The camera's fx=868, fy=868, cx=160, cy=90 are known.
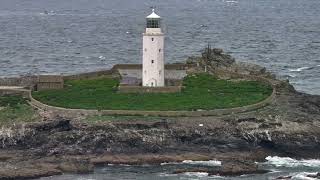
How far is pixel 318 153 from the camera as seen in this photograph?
80.4 meters

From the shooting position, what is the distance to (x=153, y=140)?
8044cm

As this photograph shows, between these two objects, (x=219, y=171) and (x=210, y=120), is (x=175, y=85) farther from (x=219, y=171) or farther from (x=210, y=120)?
(x=219, y=171)

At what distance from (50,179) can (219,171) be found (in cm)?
1437

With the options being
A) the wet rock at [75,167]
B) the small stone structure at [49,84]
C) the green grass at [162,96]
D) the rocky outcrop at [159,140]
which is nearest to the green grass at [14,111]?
the rocky outcrop at [159,140]

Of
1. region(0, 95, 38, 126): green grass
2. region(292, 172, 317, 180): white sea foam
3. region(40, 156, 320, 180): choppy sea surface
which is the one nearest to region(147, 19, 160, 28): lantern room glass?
region(0, 95, 38, 126): green grass

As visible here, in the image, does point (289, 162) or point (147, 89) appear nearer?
point (289, 162)

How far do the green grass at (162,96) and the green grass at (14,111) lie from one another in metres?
2.14

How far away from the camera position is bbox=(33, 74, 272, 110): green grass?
8762 centimetres

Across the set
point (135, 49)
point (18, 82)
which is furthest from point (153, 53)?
point (135, 49)

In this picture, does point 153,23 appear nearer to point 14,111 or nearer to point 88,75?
point 88,75

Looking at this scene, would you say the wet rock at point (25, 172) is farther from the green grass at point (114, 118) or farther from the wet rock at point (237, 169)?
the wet rock at point (237, 169)

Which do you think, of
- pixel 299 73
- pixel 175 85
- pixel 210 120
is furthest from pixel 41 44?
pixel 210 120

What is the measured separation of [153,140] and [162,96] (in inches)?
455

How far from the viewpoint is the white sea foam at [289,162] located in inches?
3066
